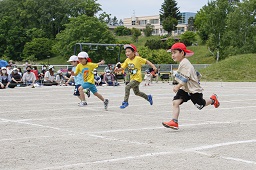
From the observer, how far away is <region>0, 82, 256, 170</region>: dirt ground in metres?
6.15

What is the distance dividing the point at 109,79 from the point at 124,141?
86.2 feet

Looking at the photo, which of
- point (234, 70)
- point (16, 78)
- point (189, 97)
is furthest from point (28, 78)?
point (234, 70)

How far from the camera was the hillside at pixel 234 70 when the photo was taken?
45.6 m

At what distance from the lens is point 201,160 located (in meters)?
6.36

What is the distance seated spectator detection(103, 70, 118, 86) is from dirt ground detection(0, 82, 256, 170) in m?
21.1

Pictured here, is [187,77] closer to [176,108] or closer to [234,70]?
[176,108]

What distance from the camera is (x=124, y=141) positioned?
7.91m

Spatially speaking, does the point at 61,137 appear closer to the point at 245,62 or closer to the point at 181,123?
the point at 181,123

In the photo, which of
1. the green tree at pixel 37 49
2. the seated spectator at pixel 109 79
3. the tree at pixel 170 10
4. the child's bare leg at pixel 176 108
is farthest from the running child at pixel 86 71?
the tree at pixel 170 10

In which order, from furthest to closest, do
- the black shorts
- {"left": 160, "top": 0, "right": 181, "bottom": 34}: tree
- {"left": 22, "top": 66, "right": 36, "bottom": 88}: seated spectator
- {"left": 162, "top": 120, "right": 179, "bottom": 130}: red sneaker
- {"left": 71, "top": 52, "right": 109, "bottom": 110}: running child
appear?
{"left": 160, "top": 0, "right": 181, "bottom": 34}: tree → {"left": 22, "top": 66, "right": 36, "bottom": 88}: seated spectator → {"left": 71, "top": 52, "right": 109, "bottom": 110}: running child → the black shorts → {"left": 162, "top": 120, "right": 179, "bottom": 130}: red sneaker

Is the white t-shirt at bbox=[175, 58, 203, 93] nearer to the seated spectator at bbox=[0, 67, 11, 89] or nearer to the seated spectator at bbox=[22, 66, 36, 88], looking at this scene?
the seated spectator at bbox=[0, 67, 11, 89]

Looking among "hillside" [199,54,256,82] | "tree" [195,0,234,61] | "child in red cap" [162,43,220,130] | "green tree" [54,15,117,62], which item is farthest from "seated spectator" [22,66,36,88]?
"green tree" [54,15,117,62]

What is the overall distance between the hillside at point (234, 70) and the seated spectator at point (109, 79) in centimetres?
1422

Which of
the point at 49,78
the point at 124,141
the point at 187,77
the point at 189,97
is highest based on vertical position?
the point at 187,77
